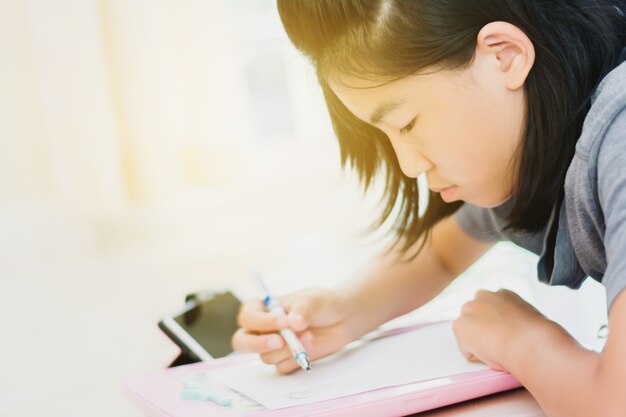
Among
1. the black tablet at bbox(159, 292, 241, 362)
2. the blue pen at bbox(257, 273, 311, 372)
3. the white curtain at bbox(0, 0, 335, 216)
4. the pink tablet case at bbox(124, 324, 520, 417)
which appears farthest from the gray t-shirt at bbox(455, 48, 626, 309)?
the white curtain at bbox(0, 0, 335, 216)

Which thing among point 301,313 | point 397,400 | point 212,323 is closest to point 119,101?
point 212,323

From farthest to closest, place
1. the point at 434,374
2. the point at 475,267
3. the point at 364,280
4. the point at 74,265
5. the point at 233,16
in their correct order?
the point at 233,16, the point at 74,265, the point at 475,267, the point at 364,280, the point at 434,374

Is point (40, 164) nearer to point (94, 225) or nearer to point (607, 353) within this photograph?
point (94, 225)

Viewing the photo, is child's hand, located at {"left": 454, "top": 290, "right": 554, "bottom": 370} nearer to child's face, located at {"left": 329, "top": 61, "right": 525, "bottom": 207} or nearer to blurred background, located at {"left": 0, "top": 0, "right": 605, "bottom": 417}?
child's face, located at {"left": 329, "top": 61, "right": 525, "bottom": 207}

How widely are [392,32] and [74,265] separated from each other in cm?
149

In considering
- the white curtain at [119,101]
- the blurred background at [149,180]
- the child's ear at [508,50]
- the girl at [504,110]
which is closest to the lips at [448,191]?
the girl at [504,110]

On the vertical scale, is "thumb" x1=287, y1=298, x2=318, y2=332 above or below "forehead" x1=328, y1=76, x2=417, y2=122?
below

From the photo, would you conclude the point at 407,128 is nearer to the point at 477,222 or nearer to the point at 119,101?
the point at 477,222

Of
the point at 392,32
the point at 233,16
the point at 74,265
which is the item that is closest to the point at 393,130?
the point at 392,32

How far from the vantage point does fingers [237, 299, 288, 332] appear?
78 cm

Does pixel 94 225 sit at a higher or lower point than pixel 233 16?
lower

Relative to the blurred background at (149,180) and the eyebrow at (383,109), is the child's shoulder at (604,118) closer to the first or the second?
the eyebrow at (383,109)

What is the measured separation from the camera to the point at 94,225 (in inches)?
87.0

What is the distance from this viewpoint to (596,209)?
2.01 feet
